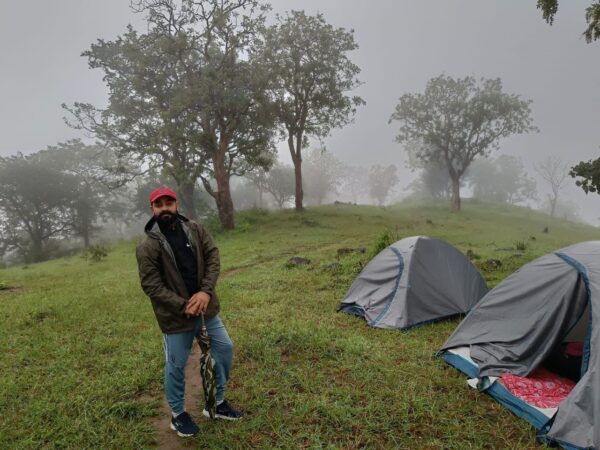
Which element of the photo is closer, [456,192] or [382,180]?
[456,192]

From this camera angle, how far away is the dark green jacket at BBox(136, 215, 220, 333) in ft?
12.8

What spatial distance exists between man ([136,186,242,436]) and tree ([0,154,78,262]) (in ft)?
122

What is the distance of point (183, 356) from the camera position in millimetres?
4078

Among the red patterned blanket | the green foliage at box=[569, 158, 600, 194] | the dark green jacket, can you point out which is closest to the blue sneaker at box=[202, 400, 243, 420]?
the dark green jacket

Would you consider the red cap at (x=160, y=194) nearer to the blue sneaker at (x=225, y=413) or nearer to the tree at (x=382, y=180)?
the blue sneaker at (x=225, y=413)

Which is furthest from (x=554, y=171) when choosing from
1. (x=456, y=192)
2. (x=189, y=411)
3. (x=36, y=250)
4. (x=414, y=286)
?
(x=36, y=250)

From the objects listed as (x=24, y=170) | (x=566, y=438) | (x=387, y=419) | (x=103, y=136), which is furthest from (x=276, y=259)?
(x=24, y=170)

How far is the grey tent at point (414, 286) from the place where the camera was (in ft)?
25.3

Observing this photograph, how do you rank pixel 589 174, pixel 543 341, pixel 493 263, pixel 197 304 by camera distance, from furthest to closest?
pixel 493 263 < pixel 589 174 < pixel 543 341 < pixel 197 304

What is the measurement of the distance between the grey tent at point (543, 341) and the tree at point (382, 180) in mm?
80506

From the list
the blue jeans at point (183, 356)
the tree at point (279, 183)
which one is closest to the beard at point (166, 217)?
the blue jeans at point (183, 356)

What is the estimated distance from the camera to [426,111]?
119ft

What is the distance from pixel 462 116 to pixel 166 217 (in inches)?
1443

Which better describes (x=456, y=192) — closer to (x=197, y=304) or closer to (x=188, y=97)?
(x=188, y=97)
